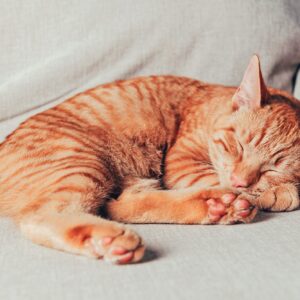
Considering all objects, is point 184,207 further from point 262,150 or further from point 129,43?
point 129,43

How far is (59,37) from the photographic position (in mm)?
2355

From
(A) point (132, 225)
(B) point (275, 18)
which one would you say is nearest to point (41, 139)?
(A) point (132, 225)

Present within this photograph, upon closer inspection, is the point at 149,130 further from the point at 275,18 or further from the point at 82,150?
the point at 275,18

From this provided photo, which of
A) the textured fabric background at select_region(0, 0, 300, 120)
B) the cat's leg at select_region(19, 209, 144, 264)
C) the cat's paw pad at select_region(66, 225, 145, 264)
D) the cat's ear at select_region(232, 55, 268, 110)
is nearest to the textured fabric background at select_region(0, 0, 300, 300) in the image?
the textured fabric background at select_region(0, 0, 300, 120)

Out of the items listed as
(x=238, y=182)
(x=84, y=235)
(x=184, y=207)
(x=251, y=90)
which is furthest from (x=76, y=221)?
(x=251, y=90)

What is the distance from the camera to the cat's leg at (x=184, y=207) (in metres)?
1.53

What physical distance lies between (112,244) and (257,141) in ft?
2.21

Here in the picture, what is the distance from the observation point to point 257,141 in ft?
5.70

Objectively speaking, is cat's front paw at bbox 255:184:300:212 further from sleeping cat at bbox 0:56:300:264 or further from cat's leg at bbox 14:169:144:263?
cat's leg at bbox 14:169:144:263

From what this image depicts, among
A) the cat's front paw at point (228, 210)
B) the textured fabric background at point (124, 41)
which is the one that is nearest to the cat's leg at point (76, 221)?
the cat's front paw at point (228, 210)

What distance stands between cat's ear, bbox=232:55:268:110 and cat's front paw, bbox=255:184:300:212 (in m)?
0.28

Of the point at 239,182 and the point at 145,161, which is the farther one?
the point at 145,161

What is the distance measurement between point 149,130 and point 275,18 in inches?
35.0

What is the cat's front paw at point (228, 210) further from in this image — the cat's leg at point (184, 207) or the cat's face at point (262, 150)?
the cat's face at point (262, 150)
